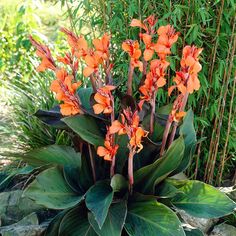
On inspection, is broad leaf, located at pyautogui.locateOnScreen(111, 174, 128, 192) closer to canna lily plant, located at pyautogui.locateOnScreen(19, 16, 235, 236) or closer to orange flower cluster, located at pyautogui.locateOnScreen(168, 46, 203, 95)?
canna lily plant, located at pyautogui.locateOnScreen(19, 16, 235, 236)

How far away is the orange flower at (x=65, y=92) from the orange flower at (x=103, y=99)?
0.12 metres

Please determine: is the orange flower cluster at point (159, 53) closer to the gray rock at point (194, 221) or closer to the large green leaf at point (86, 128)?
the large green leaf at point (86, 128)

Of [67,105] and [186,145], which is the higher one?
[67,105]

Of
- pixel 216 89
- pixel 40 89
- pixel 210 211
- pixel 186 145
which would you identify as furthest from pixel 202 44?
pixel 40 89

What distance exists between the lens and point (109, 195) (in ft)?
8.34

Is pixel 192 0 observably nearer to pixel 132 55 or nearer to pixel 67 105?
pixel 132 55

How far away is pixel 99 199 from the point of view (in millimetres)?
2539

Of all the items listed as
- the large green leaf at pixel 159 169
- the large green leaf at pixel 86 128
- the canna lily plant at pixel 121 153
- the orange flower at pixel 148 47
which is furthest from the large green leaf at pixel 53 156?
the orange flower at pixel 148 47

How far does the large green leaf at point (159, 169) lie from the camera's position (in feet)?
8.56

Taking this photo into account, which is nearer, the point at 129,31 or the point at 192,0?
the point at 192,0

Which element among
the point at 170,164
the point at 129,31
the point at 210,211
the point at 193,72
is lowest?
the point at 210,211

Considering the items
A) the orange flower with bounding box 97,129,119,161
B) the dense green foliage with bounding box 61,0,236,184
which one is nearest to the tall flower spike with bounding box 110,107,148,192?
the orange flower with bounding box 97,129,119,161

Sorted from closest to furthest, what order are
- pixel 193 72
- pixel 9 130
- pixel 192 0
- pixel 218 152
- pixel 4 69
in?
1. pixel 193 72
2. pixel 192 0
3. pixel 218 152
4. pixel 9 130
5. pixel 4 69

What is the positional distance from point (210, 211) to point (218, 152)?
2.74ft
